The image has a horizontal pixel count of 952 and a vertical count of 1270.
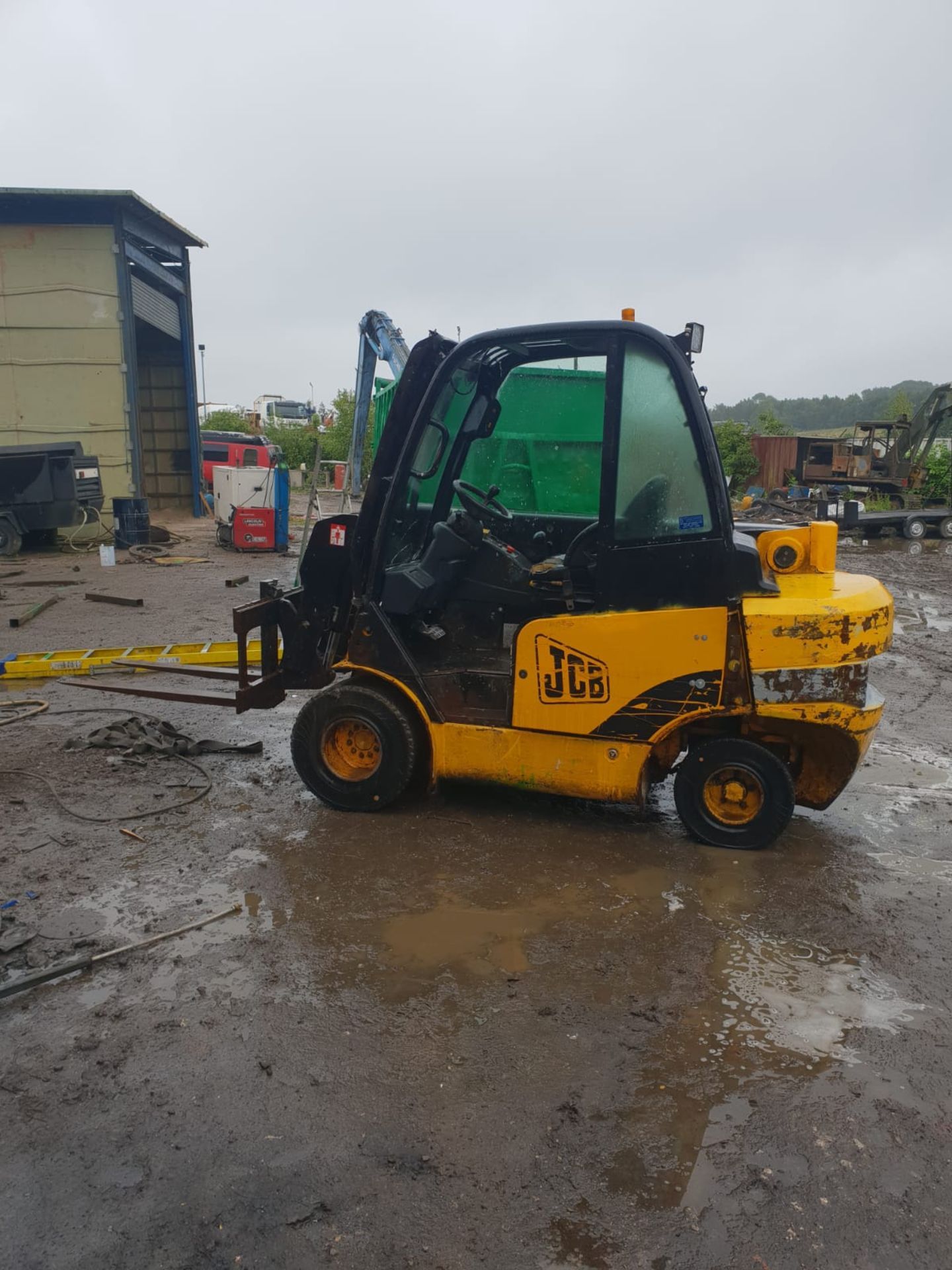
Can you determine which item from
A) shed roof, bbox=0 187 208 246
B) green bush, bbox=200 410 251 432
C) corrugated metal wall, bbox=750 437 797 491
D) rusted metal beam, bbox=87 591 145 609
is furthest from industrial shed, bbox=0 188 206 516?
green bush, bbox=200 410 251 432

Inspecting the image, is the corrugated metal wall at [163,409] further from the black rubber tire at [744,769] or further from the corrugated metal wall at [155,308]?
the black rubber tire at [744,769]

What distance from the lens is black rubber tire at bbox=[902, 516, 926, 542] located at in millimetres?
19125

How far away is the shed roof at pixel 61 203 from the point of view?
16.7 metres

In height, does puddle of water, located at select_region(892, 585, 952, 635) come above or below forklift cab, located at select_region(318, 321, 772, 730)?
below

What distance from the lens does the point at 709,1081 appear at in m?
2.76

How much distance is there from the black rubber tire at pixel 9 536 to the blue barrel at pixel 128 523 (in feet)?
6.59

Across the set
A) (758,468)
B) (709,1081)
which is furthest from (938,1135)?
(758,468)

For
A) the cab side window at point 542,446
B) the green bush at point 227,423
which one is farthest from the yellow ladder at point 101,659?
the green bush at point 227,423

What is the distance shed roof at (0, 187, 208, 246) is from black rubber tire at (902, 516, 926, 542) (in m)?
16.5

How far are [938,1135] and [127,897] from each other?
9.95 feet

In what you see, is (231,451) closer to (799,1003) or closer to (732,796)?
(732,796)

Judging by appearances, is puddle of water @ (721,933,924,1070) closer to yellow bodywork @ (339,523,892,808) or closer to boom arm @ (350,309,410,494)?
yellow bodywork @ (339,523,892,808)

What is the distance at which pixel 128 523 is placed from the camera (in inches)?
661

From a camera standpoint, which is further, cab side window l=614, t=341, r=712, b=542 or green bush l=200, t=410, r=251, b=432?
green bush l=200, t=410, r=251, b=432
